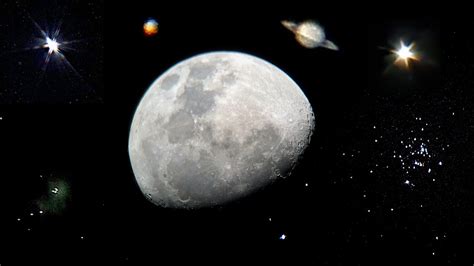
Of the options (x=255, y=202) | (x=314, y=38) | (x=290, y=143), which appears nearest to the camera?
(x=290, y=143)

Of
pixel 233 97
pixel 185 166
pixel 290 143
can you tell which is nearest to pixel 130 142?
pixel 185 166

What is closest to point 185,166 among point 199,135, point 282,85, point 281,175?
point 199,135

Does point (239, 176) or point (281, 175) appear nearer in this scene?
point (239, 176)

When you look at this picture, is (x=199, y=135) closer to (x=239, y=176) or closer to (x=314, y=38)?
(x=239, y=176)

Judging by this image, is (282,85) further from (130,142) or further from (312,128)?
(130,142)

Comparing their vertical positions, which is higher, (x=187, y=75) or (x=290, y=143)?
(x=187, y=75)

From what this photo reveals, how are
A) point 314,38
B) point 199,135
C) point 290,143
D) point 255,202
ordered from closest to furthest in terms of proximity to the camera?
point 199,135
point 290,143
point 255,202
point 314,38

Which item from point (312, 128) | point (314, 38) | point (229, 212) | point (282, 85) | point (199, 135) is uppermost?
point (314, 38)
